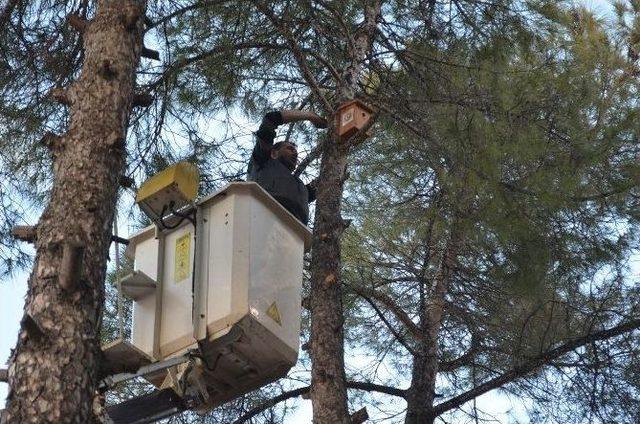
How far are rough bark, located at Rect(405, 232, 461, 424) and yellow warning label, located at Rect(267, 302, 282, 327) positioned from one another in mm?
2533

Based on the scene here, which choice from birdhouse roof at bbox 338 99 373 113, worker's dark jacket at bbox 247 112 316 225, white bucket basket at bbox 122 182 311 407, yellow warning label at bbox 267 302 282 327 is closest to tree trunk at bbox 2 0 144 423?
white bucket basket at bbox 122 182 311 407

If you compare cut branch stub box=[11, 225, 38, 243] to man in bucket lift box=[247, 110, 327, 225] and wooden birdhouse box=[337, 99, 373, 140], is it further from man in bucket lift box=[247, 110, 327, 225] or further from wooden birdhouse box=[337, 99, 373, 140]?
wooden birdhouse box=[337, 99, 373, 140]

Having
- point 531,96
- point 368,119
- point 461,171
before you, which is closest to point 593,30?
point 531,96

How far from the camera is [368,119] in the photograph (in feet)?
18.0

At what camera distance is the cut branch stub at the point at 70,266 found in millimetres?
3646

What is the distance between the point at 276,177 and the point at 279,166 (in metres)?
0.12

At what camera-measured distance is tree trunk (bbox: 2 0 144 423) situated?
3535 millimetres

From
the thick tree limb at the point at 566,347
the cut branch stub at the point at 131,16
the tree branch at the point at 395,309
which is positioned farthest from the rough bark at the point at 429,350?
the cut branch stub at the point at 131,16

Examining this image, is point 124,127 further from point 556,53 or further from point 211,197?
point 556,53

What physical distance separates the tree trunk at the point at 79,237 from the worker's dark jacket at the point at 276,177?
868 millimetres

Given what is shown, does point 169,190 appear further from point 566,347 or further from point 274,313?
point 566,347

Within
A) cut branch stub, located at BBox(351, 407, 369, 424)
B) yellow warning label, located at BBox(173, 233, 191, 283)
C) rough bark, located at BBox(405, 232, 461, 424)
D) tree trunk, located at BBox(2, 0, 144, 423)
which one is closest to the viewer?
tree trunk, located at BBox(2, 0, 144, 423)

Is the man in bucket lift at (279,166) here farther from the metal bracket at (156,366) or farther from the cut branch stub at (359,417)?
the metal bracket at (156,366)

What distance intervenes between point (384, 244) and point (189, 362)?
396 cm
